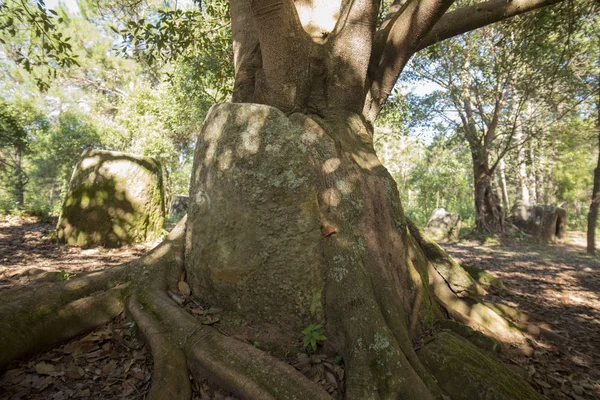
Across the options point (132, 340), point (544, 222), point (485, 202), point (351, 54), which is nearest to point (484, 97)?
point (485, 202)

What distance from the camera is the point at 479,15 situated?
414 centimetres

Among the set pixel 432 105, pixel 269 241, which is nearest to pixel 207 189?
pixel 269 241

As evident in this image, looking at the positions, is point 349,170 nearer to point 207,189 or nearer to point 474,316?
point 207,189

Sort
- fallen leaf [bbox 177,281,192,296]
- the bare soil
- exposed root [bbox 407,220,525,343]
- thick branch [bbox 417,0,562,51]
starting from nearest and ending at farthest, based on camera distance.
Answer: the bare soil, fallen leaf [bbox 177,281,192,296], exposed root [bbox 407,220,525,343], thick branch [bbox 417,0,562,51]

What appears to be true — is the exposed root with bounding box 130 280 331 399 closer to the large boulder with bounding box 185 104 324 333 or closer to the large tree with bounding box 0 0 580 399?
the large tree with bounding box 0 0 580 399

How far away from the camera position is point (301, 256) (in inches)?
106

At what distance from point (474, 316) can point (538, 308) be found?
5.62ft

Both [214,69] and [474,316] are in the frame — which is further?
[214,69]

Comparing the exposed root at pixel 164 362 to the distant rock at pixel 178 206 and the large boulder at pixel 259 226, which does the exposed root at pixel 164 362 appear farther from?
the distant rock at pixel 178 206

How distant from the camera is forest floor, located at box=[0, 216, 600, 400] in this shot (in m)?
2.27

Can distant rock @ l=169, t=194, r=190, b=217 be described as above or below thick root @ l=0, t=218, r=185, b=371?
above

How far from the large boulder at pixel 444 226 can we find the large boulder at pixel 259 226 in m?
11.8

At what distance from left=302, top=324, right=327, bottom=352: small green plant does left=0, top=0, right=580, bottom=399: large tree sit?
0.28 ft

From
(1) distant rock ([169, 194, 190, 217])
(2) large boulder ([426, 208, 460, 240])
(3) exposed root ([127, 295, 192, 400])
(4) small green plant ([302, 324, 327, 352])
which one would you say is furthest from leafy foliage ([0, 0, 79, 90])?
(2) large boulder ([426, 208, 460, 240])
